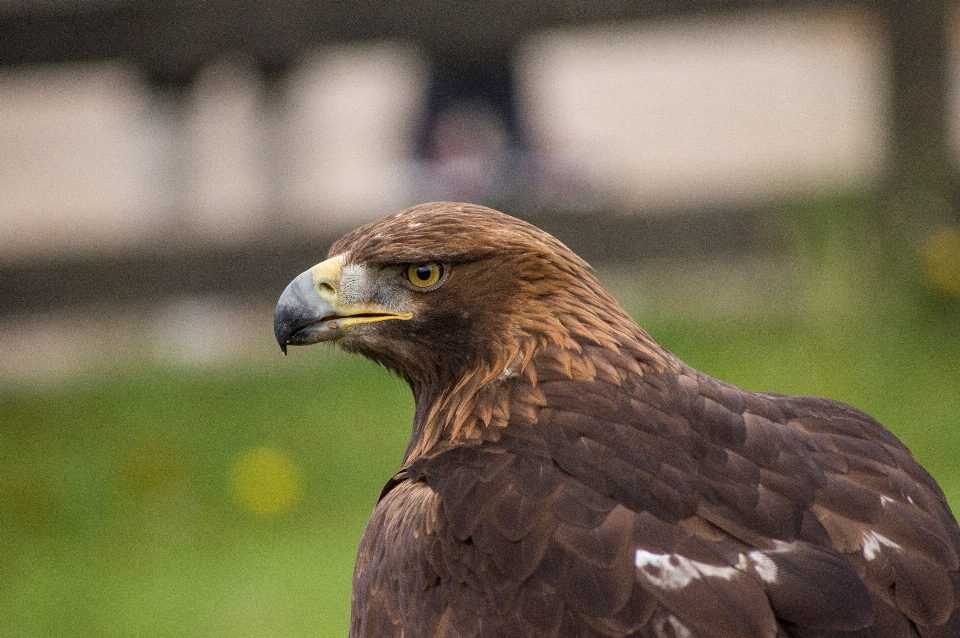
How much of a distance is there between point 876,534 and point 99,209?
509 inches

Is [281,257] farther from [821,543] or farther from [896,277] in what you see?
[821,543]

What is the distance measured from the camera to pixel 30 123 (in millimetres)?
19438

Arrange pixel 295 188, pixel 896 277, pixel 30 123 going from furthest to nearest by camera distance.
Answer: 1. pixel 30 123
2. pixel 295 188
3. pixel 896 277

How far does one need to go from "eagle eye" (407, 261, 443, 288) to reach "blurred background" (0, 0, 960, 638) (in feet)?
7.11

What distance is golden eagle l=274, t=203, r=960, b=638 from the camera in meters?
2.49

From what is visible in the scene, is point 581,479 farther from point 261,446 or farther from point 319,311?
point 261,446

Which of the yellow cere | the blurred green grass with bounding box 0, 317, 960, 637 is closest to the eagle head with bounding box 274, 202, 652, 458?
the blurred green grass with bounding box 0, 317, 960, 637

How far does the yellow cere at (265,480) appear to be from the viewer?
18.7 ft

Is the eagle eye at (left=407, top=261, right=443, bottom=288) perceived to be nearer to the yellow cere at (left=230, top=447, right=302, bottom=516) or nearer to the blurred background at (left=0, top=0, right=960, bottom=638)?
the blurred background at (left=0, top=0, right=960, bottom=638)

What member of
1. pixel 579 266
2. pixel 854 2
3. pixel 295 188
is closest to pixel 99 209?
pixel 295 188

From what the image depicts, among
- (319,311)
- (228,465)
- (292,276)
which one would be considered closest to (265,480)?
(228,465)

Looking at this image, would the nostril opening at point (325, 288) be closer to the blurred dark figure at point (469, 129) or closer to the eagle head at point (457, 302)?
the eagle head at point (457, 302)

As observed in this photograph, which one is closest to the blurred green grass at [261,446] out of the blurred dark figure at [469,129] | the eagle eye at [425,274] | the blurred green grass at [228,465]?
the blurred green grass at [228,465]

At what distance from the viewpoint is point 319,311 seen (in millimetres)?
3178
